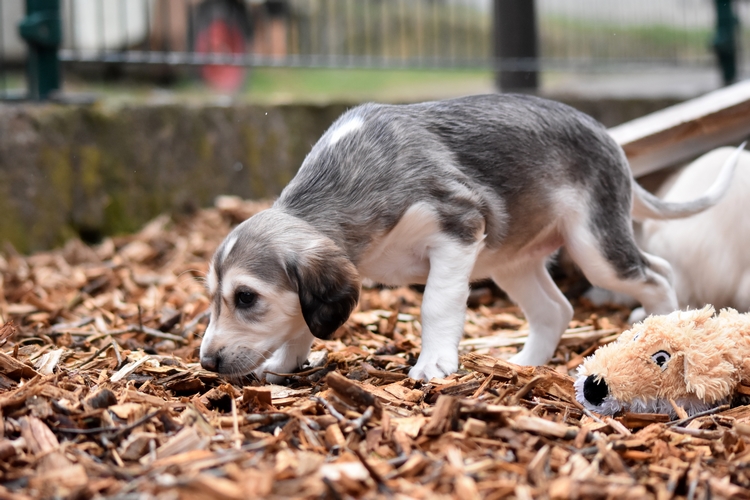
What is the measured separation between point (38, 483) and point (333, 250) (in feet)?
5.46

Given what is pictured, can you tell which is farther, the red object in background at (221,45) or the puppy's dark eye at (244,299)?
the red object in background at (221,45)

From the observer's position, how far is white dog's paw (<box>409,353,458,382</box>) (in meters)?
3.62

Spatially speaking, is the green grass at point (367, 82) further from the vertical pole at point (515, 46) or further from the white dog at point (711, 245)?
the white dog at point (711, 245)

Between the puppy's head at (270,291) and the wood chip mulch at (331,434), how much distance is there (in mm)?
190

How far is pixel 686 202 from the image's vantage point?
4773mm

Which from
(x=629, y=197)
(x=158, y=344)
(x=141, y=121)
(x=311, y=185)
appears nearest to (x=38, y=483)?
(x=311, y=185)

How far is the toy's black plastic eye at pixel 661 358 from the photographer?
10.8ft

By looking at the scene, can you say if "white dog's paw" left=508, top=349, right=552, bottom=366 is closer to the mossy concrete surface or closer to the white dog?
the white dog

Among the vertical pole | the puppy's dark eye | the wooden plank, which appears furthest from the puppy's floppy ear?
the vertical pole

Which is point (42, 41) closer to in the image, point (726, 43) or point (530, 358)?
point (530, 358)

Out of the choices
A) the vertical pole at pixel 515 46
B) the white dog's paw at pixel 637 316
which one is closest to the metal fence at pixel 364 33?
the vertical pole at pixel 515 46

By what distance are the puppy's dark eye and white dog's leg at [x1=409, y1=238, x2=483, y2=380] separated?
749 mm

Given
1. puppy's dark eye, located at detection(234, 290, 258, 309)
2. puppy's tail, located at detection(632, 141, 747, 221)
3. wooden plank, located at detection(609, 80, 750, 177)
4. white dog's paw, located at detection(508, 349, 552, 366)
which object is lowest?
white dog's paw, located at detection(508, 349, 552, 366)

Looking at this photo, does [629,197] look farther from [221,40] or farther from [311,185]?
[221,40]
